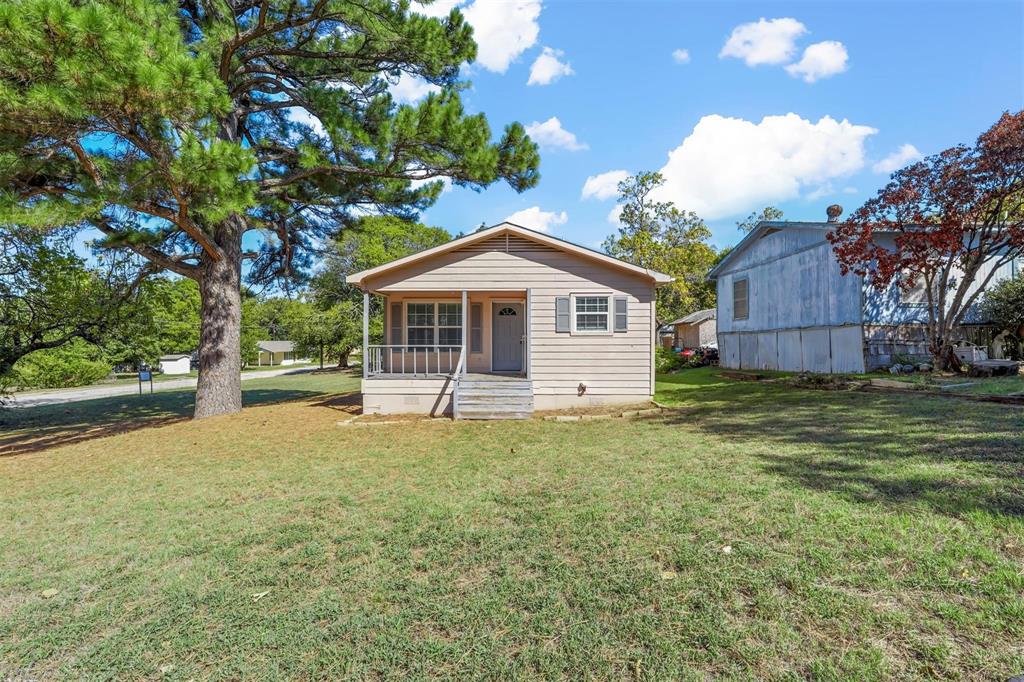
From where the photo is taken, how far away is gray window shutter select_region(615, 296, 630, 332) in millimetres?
10938

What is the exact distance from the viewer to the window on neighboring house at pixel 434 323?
12586 millimetres

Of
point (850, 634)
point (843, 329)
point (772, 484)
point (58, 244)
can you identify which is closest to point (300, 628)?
point (850, 634)

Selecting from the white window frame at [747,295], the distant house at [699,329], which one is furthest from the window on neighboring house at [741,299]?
the distant house at [699,329]

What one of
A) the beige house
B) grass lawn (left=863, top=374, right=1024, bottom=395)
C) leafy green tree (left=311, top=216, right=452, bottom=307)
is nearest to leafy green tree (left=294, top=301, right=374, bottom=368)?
leafy green tree (left=311, top=216, right=452, bottom=307)

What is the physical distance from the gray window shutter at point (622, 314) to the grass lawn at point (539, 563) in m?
4.76

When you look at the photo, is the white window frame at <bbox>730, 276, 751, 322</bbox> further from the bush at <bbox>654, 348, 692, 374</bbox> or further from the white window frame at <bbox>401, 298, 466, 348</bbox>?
the white window frame at <bbox>401, 298, 466, 348</bbox>

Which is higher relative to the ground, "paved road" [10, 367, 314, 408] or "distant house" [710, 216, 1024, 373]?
"distant house" [710, 216, 1024, 373]

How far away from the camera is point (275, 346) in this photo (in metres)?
48.5

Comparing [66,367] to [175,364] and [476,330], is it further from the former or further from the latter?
[476,330]

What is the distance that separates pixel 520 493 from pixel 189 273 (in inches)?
404

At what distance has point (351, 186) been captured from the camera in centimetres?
1109

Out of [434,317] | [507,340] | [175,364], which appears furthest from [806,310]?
[175,364]

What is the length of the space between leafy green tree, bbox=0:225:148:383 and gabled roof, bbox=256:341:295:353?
34.1m

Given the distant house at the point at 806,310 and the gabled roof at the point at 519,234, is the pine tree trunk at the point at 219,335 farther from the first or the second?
the distant house at the point at 806,310
